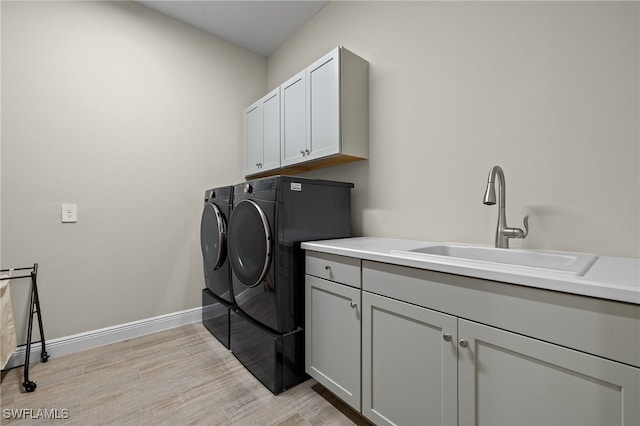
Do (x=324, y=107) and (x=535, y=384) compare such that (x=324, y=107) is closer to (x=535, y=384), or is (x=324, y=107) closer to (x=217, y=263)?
(x=217, y=263)

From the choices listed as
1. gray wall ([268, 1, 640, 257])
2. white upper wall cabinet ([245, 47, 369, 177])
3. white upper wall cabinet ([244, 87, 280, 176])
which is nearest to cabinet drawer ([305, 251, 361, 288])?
gray wall ([268, 1, 640, 257])

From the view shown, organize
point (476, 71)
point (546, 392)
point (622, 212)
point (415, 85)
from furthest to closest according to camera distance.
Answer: point (415, 85) → point (476, 71) → point (622, 212) → point (546, 392)

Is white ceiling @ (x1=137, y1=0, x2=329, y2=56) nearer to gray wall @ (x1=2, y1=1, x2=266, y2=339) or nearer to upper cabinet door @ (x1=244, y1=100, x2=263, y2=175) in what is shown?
gray wall @ (x1=2, y1=1, x2=266, y2=339)

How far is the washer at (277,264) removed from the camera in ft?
5.17

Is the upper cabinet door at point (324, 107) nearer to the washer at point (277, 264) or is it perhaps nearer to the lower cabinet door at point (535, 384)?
the washer at point (277, 264)

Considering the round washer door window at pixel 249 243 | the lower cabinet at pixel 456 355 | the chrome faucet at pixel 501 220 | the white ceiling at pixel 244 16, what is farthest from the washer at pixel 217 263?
the chrome faucet at pixel 501 220

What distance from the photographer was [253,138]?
8.96ft

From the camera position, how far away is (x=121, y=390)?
1606 mm

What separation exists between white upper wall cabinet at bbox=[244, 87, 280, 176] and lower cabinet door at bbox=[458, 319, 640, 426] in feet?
6.39

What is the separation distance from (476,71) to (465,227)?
0.83 m

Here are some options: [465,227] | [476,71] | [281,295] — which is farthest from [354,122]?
[281,295]

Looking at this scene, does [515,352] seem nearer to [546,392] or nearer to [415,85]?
[546,392]

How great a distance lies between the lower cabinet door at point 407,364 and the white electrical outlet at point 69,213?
2156 millimetres

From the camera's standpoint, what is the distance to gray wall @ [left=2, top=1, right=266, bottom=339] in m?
1.90
